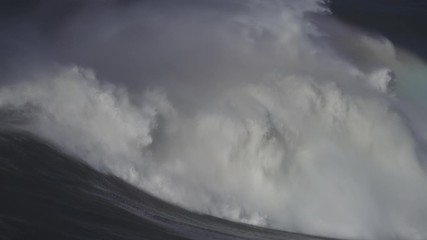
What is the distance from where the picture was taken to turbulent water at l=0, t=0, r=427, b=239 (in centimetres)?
1318

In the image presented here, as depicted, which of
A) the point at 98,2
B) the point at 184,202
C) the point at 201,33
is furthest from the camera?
the point at 98,2

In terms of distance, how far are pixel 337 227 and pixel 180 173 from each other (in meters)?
3.39

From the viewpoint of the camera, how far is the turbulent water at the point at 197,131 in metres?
13.2

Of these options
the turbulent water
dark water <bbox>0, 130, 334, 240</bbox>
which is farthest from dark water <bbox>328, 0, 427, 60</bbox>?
dark water <bbox>0, 130, 334, 240</bbox>

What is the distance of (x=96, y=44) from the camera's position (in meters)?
19.0

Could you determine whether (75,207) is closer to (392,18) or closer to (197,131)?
(197,131)

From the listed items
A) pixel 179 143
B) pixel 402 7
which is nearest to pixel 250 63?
pixel 179 143

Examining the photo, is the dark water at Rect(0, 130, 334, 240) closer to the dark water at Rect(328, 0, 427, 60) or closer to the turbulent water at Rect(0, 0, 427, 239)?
the turbulent water at Rect(0, 0, 427, 239)

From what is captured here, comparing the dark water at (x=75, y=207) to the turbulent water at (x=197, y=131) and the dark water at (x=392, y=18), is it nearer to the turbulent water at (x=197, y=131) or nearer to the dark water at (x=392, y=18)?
the turbulent water at (x=197, y=131)

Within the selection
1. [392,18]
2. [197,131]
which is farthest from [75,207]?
[392,18]

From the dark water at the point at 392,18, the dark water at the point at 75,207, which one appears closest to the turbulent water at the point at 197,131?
the dark water at the point at 75,207

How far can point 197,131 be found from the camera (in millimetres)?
16156

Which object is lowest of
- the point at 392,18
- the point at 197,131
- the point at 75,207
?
the point at 75,207

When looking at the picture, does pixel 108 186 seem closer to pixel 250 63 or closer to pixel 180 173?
pixel 180 173
